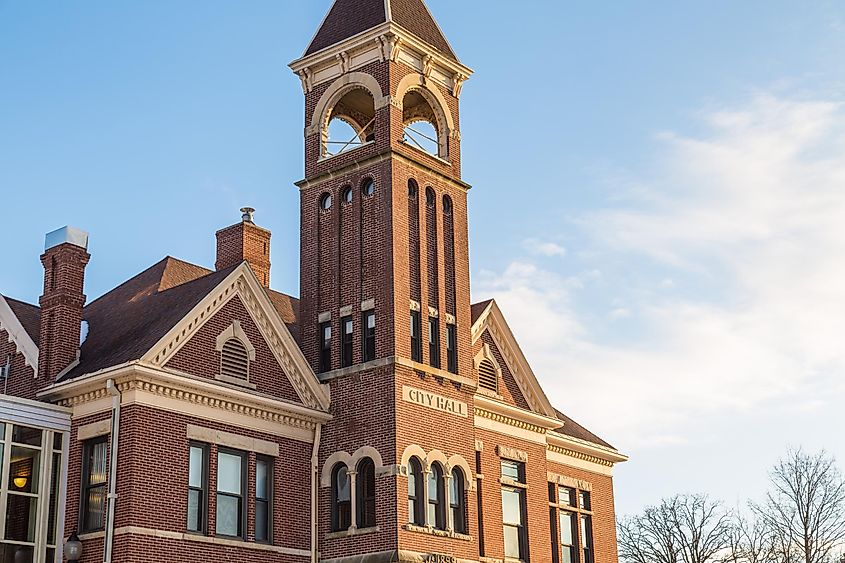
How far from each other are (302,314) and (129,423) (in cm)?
817

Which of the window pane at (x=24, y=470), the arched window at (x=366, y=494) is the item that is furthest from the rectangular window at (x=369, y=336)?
the window pane at (x=24, y=470)

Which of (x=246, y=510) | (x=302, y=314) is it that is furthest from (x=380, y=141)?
(x=246, y=510)

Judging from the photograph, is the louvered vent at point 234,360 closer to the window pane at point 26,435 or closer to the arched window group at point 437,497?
the window pane at point 26,435

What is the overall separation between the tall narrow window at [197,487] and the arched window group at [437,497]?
5.39 m

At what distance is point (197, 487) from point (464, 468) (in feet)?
26.1

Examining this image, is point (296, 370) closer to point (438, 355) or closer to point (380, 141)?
point (438, 355)

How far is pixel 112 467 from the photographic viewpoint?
88.2 ft

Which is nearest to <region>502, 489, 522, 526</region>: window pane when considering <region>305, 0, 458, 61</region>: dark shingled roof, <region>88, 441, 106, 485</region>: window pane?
<region>88, 441, 106, 485</region>: window pane

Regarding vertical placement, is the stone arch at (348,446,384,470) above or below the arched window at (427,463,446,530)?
above

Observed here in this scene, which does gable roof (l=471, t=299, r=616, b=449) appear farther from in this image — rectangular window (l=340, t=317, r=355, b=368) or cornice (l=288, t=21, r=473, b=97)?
cornice (l=288, t=21, r=473, b=97)

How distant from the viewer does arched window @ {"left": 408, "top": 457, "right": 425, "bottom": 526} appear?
31.0 meters

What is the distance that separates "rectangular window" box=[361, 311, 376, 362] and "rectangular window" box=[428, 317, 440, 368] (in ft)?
5.68

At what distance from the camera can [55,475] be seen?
92.5 ft

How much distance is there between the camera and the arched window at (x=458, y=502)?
3247 cm
